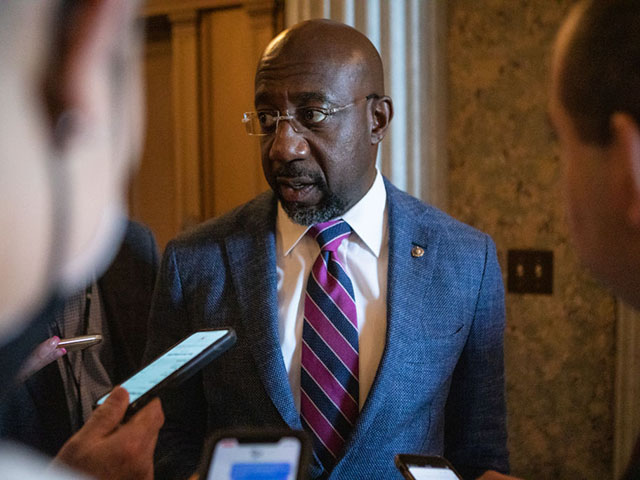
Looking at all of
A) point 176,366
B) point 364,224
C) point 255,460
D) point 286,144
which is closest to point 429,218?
point 364,224

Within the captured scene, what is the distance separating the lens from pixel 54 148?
0.28 m

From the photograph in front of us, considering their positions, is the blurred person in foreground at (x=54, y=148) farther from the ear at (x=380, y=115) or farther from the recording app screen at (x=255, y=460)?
the ear at (x=380, y=115)

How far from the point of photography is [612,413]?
2.09 m

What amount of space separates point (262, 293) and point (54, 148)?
110cm

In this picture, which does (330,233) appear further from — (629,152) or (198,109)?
(198,109)

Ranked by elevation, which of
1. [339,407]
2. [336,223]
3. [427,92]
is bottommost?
[339,407]

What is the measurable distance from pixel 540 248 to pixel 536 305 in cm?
21

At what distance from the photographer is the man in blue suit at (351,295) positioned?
1.32 metres

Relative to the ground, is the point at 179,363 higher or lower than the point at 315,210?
lower

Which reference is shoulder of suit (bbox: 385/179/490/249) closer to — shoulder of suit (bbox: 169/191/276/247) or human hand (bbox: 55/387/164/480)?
shoulder of suit (bbox: 169/191/276/247)

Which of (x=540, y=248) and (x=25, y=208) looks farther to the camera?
(x=540, y=248)

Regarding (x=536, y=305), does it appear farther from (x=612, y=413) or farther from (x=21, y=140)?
(x=21, y=140)

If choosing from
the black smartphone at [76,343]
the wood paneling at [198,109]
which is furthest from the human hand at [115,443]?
the wood paneling at [198,109]

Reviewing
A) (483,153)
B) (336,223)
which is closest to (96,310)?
(336,223)
